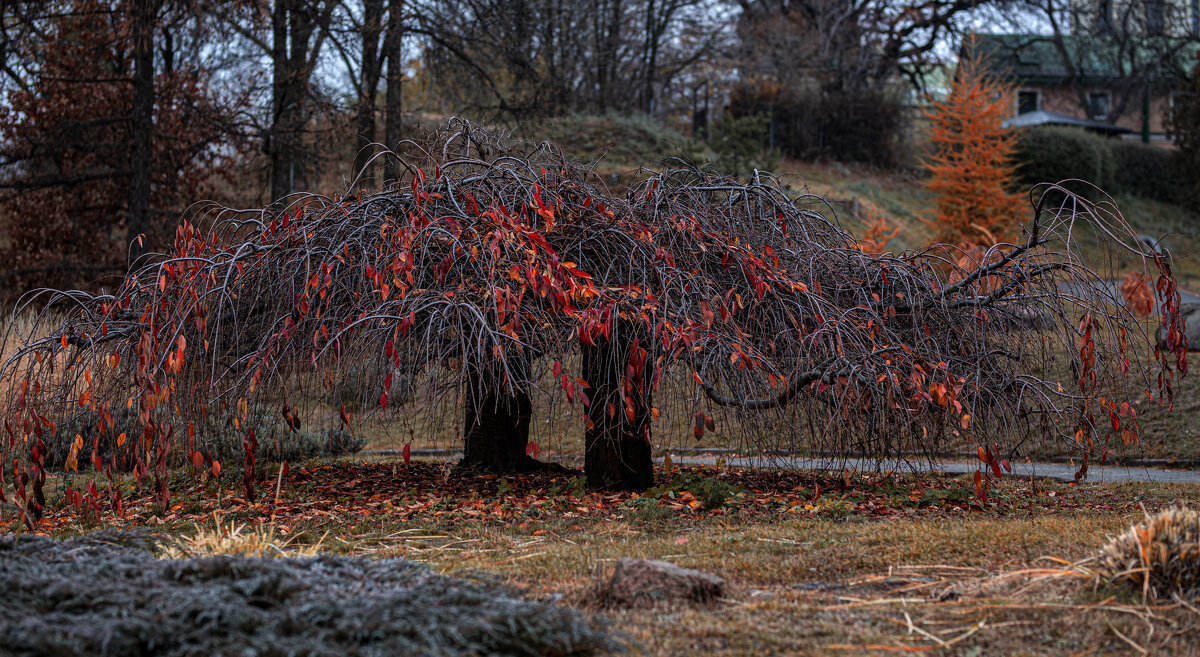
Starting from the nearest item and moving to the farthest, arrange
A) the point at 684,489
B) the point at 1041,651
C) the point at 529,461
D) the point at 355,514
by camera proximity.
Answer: the point at 1041,651
the point at 355,514
the point at 684,489
the point at 529,461

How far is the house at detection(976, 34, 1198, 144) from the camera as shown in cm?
3428

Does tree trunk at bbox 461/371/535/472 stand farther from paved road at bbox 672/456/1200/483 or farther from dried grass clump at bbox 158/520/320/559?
dried grass clump at bbox 158/520/320/559

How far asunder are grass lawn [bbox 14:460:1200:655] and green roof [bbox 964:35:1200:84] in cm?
3055

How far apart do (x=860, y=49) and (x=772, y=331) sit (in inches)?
1033

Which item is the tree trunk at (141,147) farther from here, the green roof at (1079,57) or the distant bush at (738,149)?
the green roof at (1079,57)

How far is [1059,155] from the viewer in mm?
27250

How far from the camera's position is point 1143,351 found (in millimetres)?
13430

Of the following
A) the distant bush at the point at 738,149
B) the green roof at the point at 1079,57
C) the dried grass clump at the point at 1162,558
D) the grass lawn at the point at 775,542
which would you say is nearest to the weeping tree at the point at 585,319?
the grass lawn at the point at 775,542

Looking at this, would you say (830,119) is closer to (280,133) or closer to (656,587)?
(280,133)

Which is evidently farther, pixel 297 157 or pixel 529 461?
pixel 297 157

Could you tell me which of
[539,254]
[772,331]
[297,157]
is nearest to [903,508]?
[772,331]

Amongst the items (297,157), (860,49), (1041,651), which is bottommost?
(1041,651)

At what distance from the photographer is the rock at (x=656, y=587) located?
3299 mm

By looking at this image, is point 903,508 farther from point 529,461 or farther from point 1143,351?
point 1143,351
